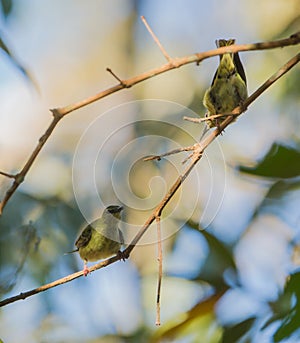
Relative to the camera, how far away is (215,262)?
2.43 m

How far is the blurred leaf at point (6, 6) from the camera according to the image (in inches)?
65.1

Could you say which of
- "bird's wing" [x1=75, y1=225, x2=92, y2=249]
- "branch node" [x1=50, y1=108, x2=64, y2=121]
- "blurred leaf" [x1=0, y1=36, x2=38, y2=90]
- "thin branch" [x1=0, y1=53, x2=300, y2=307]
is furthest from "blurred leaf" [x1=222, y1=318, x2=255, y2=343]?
"branch node" [x1=50, y1=108, x2=64, y2=121]

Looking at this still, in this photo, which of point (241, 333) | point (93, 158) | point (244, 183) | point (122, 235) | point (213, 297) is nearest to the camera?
point (241, 333)

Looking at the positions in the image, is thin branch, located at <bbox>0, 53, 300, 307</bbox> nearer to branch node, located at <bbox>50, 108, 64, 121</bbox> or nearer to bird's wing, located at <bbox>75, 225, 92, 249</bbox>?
branch node, located at <bbox>50, 108, 64, 121</bbox>

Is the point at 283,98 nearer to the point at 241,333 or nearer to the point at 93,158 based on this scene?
the point at 93,158

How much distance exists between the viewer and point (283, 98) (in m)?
3.25

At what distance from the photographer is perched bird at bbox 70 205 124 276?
2248mm

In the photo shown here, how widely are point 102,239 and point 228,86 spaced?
78 cm

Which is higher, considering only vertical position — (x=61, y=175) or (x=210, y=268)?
(x=61, y=175)

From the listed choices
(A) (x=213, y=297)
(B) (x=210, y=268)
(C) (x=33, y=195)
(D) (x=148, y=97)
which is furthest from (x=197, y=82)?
(A) (x=213, y=297)

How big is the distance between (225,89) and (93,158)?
59.1 inches

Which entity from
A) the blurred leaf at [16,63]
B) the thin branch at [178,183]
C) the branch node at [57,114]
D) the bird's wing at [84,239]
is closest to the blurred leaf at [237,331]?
the thin branch at [178,183]

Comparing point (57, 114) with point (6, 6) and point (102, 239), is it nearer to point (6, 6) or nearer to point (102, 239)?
point (6, 6)

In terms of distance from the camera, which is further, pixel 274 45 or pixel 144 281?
pixel 144 281
